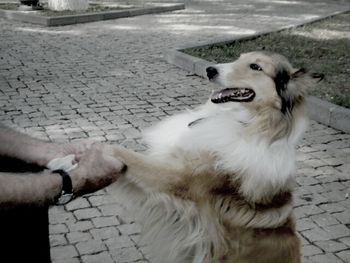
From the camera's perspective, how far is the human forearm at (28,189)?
2049 millimetres

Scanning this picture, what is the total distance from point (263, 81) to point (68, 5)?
41.0 ft

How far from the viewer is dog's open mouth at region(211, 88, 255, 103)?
3.39m

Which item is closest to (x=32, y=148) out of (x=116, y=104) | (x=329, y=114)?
(x=116, y=104)

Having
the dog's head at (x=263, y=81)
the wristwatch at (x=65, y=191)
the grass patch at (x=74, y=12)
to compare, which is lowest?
the grass patch at (x=74, y=12)

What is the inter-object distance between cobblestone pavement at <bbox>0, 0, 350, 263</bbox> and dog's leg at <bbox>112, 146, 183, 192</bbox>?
3.09 feet

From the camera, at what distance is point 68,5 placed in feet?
48.6

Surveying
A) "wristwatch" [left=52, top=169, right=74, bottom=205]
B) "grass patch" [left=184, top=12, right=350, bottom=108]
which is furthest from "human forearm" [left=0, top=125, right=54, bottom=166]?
Result: "grass patch" [left=184, top=12, right=350, bottom=108]

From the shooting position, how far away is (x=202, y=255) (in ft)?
10.1

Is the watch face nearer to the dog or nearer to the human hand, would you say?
the human hand

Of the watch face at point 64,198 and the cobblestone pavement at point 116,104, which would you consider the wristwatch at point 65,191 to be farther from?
the cobblestone pavement at point 116,104

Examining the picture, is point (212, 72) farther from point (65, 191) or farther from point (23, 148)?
point (65, 191)

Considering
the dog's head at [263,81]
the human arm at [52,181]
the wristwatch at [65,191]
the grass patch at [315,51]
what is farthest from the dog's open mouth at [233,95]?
the grass patch at [315,51]

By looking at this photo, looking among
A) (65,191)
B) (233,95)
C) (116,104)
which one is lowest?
(116,104)

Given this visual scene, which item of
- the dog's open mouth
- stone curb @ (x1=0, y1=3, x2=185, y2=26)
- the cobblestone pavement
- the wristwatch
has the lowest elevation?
the cobblestone pavement
